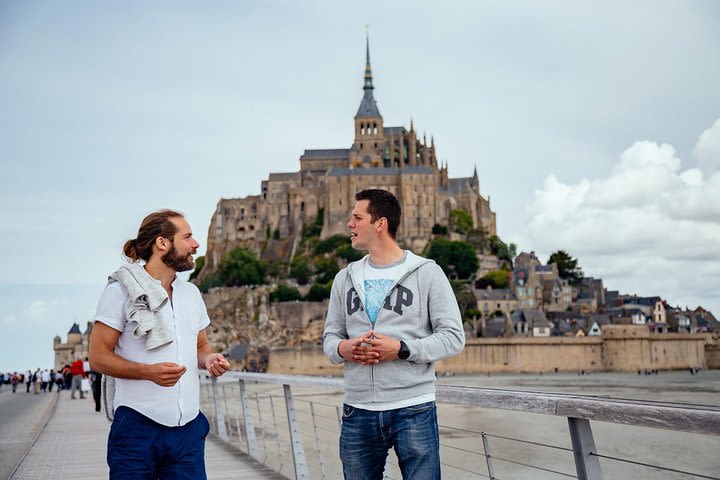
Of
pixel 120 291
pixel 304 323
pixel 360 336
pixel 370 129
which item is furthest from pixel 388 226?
pixel 370 129

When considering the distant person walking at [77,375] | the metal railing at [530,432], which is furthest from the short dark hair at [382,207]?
the distant person walking at [77,375]

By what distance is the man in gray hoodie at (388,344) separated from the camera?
3.29 meters

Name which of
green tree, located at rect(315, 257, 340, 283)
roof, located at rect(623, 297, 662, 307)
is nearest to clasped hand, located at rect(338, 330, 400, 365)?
green tree, located at rect(315, 257, 340, 283)

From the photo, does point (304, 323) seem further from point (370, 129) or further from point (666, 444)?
point (666, 444)

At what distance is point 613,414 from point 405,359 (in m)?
0.79

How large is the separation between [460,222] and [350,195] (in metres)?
10.8

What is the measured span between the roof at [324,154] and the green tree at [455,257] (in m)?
22.8

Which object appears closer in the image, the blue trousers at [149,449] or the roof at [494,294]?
the blue trousers at [149,449]

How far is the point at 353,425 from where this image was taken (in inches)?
134

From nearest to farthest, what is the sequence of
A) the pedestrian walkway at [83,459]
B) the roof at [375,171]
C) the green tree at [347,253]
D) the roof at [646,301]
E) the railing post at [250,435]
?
1. the pedestrian walkway at [83,459]
2. the railing post at [250,435]
3. the green tree at [347,253]
4. the roof at [646,301]
5. the roof at [375,171]

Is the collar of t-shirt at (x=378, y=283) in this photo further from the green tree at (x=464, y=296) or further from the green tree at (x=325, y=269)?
the green tree at (x=325, y=269)

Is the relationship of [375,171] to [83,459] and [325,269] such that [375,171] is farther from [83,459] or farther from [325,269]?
[83,459]

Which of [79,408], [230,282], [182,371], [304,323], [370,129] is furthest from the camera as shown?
Result: [370,129]

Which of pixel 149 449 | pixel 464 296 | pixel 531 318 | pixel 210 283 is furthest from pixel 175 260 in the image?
pixel 210 283
